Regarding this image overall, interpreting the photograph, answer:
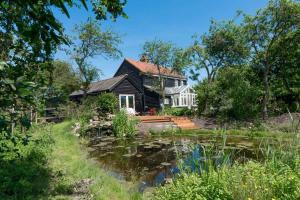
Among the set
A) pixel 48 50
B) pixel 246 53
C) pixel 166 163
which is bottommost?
pixel 166 163

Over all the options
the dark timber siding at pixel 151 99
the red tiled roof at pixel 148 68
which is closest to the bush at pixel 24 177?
the dark timber siding at pixel 151 99

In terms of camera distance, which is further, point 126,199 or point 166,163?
point 166,163

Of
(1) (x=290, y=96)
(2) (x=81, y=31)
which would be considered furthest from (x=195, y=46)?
(2) (x=81, y=31)

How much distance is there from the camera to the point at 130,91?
29.3 m

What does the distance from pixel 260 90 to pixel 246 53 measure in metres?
3.34

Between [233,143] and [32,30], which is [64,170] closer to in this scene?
[32,30]

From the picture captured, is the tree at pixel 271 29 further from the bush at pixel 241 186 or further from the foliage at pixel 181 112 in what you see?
the bush at pixel 241 186

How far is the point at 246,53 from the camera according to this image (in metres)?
22.1

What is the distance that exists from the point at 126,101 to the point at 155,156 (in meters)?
18.6

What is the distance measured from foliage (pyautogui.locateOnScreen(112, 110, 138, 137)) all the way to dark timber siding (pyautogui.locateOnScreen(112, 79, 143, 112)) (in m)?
11.0

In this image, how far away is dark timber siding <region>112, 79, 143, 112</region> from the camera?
2797cm

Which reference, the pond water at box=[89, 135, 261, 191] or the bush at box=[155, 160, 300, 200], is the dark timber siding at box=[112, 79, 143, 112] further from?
the bush at box=[155, 160, 300, 200]

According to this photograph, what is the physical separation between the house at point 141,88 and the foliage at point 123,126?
10.1m

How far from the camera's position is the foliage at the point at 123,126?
16.3 metres
